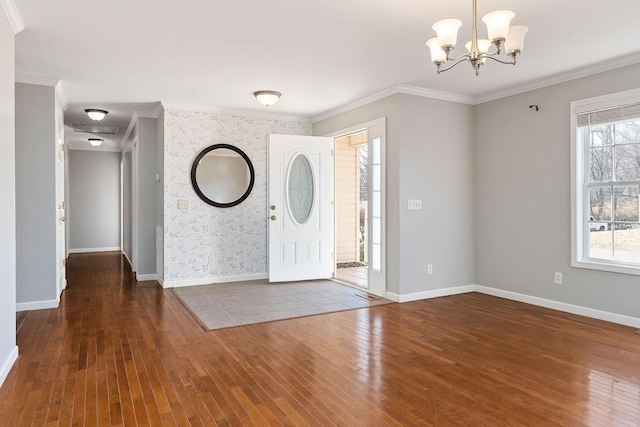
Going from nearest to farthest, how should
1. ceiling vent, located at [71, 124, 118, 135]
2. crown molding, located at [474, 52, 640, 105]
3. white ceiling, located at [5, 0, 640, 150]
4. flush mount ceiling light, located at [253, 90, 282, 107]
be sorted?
white ceiling, located at [5, 0, 640, 150], crown molding, located at [474, 52, 640, 105], flush mount ceiling light, located at [253, 90, 282, 107], ceiling vent, located at [71, 124, 118, 135]

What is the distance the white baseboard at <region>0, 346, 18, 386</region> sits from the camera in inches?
102

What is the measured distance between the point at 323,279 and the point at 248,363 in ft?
10.5

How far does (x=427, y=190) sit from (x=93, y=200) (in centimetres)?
814

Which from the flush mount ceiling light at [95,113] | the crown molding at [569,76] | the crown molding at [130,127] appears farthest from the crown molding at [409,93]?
the flush mount ceiling light at [95,113]

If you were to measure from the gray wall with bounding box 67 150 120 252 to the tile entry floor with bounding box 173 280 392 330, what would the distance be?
218 inches

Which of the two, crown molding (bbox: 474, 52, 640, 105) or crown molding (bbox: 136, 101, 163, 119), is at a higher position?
crown molding (bbox: 136, 101, 163, 119)

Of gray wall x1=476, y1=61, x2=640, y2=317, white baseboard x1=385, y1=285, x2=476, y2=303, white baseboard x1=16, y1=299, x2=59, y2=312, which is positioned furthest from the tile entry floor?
gray wall x1=476, y1=61, x2=640, y2=317

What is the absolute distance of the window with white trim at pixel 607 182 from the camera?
3.82 meters

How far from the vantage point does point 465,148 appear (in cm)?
524

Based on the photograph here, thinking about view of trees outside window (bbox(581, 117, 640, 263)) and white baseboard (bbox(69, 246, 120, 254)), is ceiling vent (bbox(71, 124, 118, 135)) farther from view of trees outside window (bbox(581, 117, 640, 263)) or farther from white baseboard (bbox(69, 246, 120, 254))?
view of trees outside window (bbox(581, 117, 640, 263))

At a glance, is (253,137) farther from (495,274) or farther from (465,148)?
(495,274)

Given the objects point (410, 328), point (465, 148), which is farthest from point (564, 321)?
point (465, 148)

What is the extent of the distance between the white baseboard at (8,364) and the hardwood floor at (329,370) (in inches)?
1.6

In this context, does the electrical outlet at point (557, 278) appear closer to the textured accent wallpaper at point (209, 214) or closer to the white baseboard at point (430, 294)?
the white baseboard at point (430, 294)
